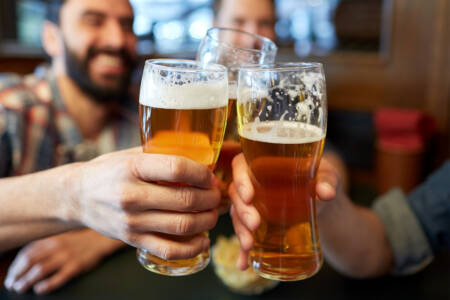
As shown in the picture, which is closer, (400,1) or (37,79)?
(37,79)

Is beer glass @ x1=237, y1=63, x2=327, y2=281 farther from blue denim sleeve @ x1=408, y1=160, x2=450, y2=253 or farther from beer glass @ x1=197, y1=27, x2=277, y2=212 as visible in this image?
blue denim sleeve @ x1=408, y1=160, x2=450, y2=253

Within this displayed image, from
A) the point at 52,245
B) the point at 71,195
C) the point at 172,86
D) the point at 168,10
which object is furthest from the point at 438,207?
the point at 168,10

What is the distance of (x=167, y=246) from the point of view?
2.42 feet

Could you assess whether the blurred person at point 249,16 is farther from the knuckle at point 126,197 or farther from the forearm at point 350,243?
the knuckle at point 126,197

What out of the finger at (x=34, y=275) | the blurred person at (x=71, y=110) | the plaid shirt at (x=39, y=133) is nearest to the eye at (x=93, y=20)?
the blurred person at (x=71, y=110)

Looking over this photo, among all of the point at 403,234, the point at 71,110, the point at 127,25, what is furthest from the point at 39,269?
the point at 127,25

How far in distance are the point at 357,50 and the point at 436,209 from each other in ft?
8.09

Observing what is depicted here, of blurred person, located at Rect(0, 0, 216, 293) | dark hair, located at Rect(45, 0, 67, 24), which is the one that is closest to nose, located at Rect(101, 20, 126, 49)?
blurred person, located at Rect(0, 0, 216, 293)

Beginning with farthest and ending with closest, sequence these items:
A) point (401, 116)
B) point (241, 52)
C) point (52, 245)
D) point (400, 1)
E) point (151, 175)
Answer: point (400, 1) < point (401, 116) < point (52, 245) < point (241, 52) < point (151, 175)

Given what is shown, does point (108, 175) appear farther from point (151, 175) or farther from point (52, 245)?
point (52, 245)

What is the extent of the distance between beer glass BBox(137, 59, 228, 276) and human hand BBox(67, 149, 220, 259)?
5cm

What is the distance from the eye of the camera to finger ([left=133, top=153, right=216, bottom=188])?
0.67 metres

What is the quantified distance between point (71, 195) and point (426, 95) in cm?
303

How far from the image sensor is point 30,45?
3791 millimetres
